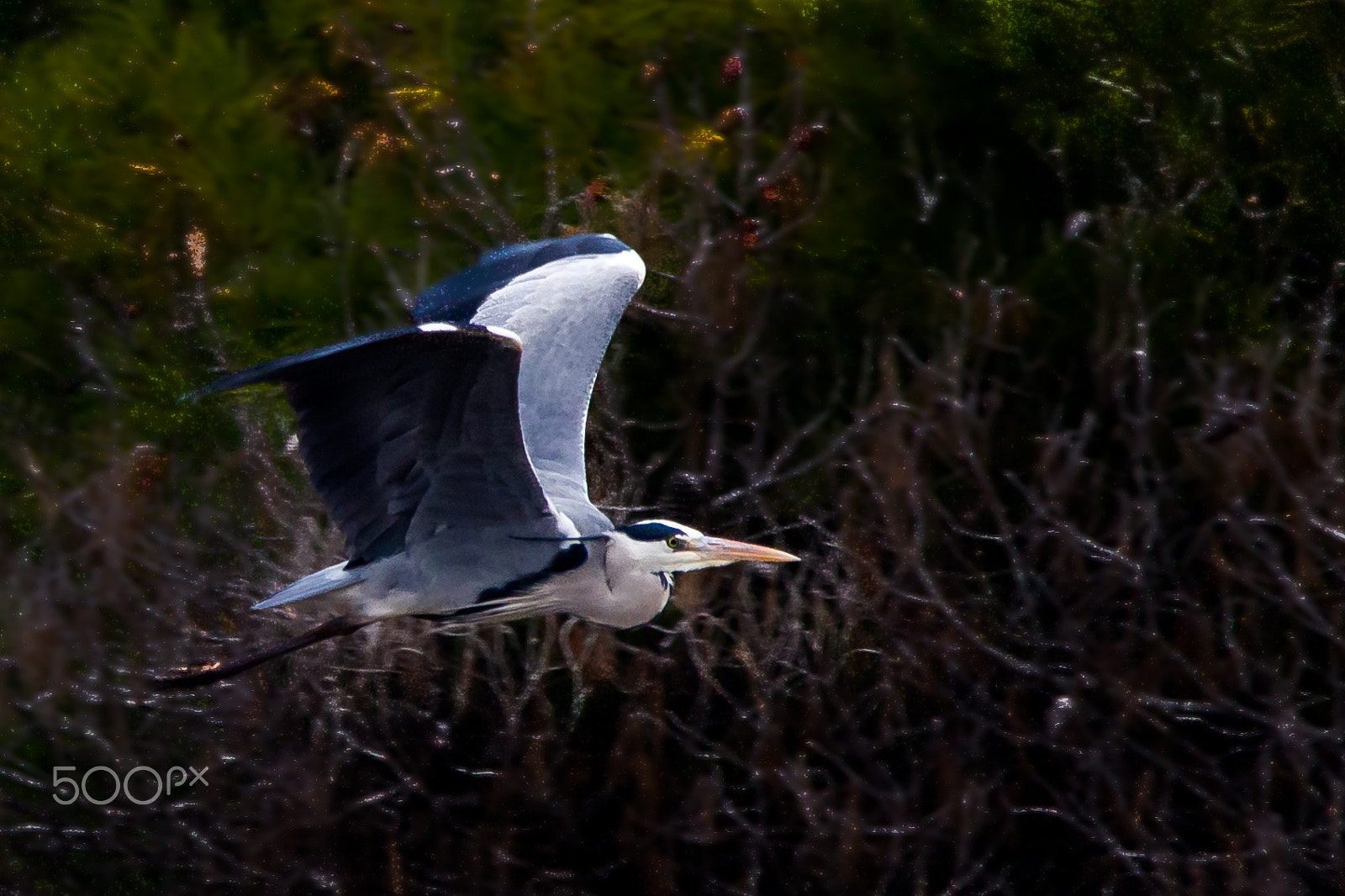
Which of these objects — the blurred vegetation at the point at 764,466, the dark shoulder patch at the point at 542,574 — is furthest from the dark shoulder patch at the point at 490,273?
the blurred vegetation at the point at 764,466

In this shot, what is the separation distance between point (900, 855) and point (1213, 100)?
2.60m

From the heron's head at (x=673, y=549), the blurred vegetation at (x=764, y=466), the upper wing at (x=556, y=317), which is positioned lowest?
the blurred vegetation at (x=764, y=466)

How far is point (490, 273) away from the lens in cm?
423

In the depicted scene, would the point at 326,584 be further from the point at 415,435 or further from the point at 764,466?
the point at 764,466

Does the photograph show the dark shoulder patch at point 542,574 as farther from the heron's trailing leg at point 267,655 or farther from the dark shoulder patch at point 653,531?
the heron's trailing leg at point 267,655

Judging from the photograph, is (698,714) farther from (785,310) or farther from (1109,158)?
(1109,158)

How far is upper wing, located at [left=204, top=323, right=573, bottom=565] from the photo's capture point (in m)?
3.21

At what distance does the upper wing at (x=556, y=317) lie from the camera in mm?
3982

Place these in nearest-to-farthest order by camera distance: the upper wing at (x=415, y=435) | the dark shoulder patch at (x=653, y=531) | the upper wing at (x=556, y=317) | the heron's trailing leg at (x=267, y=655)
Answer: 1. the upper wing at (x=415, y=435)
2. the heron's trailing leg at (x=267, y=655)
3. the dark shoulder patch at (x=653, y=531)
4. the upper wing at (x=556, y=317)

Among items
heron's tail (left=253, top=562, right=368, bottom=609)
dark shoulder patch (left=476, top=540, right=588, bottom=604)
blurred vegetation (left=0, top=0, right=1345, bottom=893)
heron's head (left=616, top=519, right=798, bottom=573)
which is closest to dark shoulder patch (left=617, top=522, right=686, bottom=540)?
heron's head (left=616, top=519, right=798, bottom=573)

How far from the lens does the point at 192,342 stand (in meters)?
5.50

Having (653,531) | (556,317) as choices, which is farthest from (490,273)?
(653,531)

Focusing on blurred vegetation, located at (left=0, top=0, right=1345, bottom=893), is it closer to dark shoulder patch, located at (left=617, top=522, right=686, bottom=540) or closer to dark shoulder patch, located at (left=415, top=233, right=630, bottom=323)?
dark shoulder patch, located at (left=415, top=233, right=630, bottom=323)

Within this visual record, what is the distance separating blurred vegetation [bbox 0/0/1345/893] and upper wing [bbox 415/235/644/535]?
0.91 m
